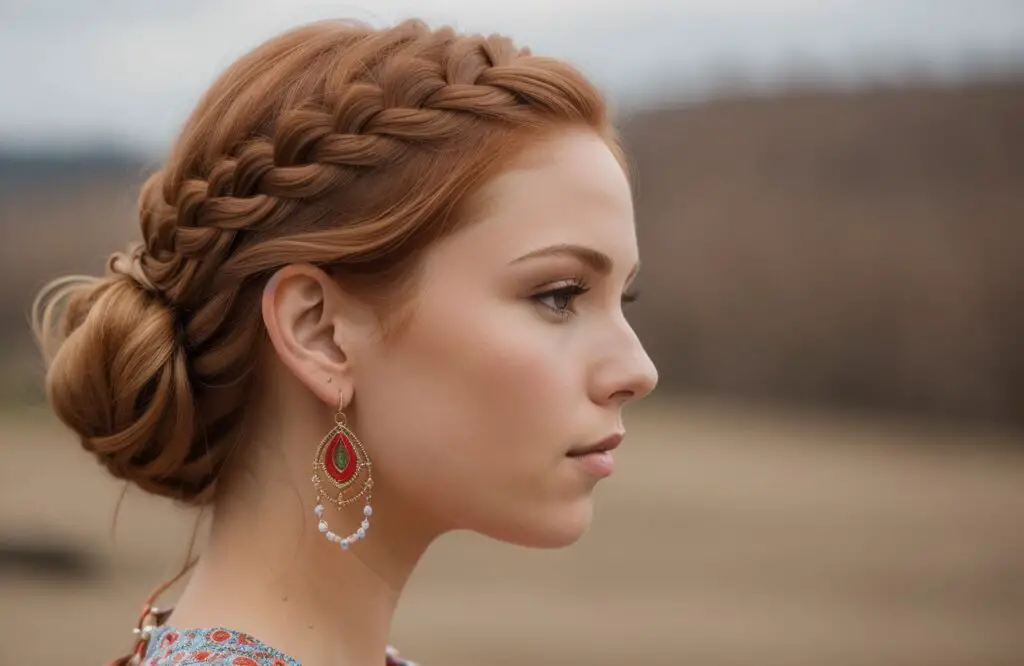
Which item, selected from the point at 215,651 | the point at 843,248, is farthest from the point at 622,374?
the point at 843,248

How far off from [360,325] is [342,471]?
0.67ft

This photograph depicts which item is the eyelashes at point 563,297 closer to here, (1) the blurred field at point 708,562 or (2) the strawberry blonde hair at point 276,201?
(2) the strawberry blonde hair at point 276,201

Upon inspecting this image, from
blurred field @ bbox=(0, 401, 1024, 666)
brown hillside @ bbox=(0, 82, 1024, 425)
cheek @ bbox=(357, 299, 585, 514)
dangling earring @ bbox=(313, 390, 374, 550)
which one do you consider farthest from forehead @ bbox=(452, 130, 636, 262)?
brown hillside @ bbox=(0, 82, 1024, 425)

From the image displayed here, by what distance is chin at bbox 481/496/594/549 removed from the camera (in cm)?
176

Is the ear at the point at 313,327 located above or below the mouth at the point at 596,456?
above

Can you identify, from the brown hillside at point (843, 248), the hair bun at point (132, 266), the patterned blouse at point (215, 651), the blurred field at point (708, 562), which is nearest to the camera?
the patterned blouse at point (215, 651)

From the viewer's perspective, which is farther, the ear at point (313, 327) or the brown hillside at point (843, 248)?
the brown hillside at point (843, 248)

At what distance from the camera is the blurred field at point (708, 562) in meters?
7.43

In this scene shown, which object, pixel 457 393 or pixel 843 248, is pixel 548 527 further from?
pixel 843 248

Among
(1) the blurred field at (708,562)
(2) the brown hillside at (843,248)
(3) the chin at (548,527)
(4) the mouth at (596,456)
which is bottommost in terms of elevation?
(3) the chin at (548,527)

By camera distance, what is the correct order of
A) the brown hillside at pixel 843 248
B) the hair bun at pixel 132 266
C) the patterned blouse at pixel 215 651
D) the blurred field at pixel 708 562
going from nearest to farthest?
the patterned blouse at pixel 215 651, the hair bun at pixel 132 266, the blurred field at pixel 708 562, the brown hillside at pixel 843 248

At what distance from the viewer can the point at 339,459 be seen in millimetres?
1765

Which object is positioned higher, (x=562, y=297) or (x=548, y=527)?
(x=562, y=297)

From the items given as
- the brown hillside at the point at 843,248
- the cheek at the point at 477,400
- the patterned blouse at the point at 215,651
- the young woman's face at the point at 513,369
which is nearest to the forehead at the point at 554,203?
the young woman's face at the point at 513,369
